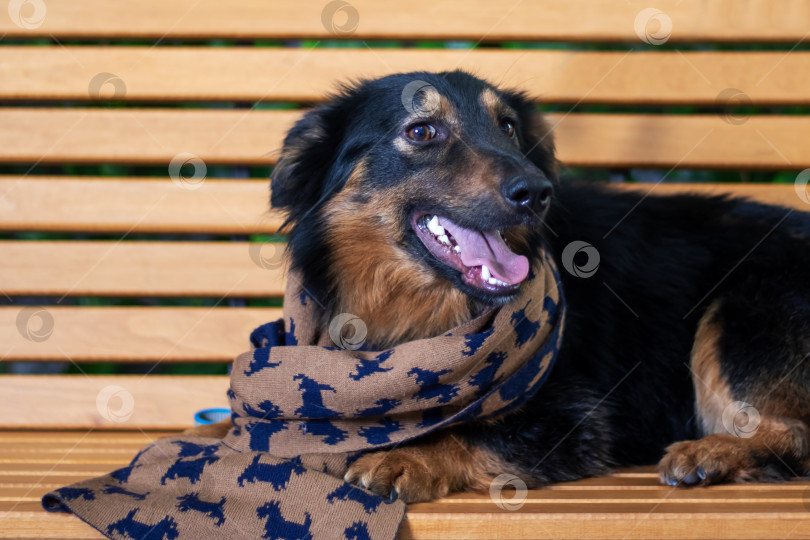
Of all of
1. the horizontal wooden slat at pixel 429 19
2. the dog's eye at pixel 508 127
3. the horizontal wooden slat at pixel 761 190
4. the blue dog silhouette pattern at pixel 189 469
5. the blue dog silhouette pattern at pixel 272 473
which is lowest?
the blue dog silhouette pattern at pixel 272 473

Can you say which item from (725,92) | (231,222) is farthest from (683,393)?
(231,222)

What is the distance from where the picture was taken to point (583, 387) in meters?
2.46

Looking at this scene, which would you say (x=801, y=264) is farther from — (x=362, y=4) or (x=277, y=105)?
(x=277, y=105)

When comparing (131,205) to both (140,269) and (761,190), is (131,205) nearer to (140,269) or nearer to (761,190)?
(140,269)

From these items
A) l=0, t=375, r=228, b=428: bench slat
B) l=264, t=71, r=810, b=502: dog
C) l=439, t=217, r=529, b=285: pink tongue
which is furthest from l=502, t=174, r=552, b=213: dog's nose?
l=0, t=375, r=228, b=428: bench slat

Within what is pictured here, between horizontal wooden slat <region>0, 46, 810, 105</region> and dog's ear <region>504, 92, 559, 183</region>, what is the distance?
0.43 meters

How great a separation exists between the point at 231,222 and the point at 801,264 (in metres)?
2.33

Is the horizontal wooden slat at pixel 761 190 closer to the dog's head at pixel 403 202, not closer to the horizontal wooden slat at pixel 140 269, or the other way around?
the dog's head at pixel 403 202

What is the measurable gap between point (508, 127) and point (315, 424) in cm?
121

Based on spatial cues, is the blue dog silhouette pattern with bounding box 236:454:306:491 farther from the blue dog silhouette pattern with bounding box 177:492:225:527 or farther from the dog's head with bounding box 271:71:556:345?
the dog's head with bounding box 271:71:556:345

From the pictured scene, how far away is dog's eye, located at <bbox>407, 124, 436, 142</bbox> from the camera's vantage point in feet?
7.81

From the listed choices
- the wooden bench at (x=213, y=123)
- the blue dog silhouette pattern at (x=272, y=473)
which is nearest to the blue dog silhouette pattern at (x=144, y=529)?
the blue dog silhouette pattern at (x=272, y=473)

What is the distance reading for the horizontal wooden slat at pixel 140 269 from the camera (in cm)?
328

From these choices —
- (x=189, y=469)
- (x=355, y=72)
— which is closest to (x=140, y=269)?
(x=355, y=72)
